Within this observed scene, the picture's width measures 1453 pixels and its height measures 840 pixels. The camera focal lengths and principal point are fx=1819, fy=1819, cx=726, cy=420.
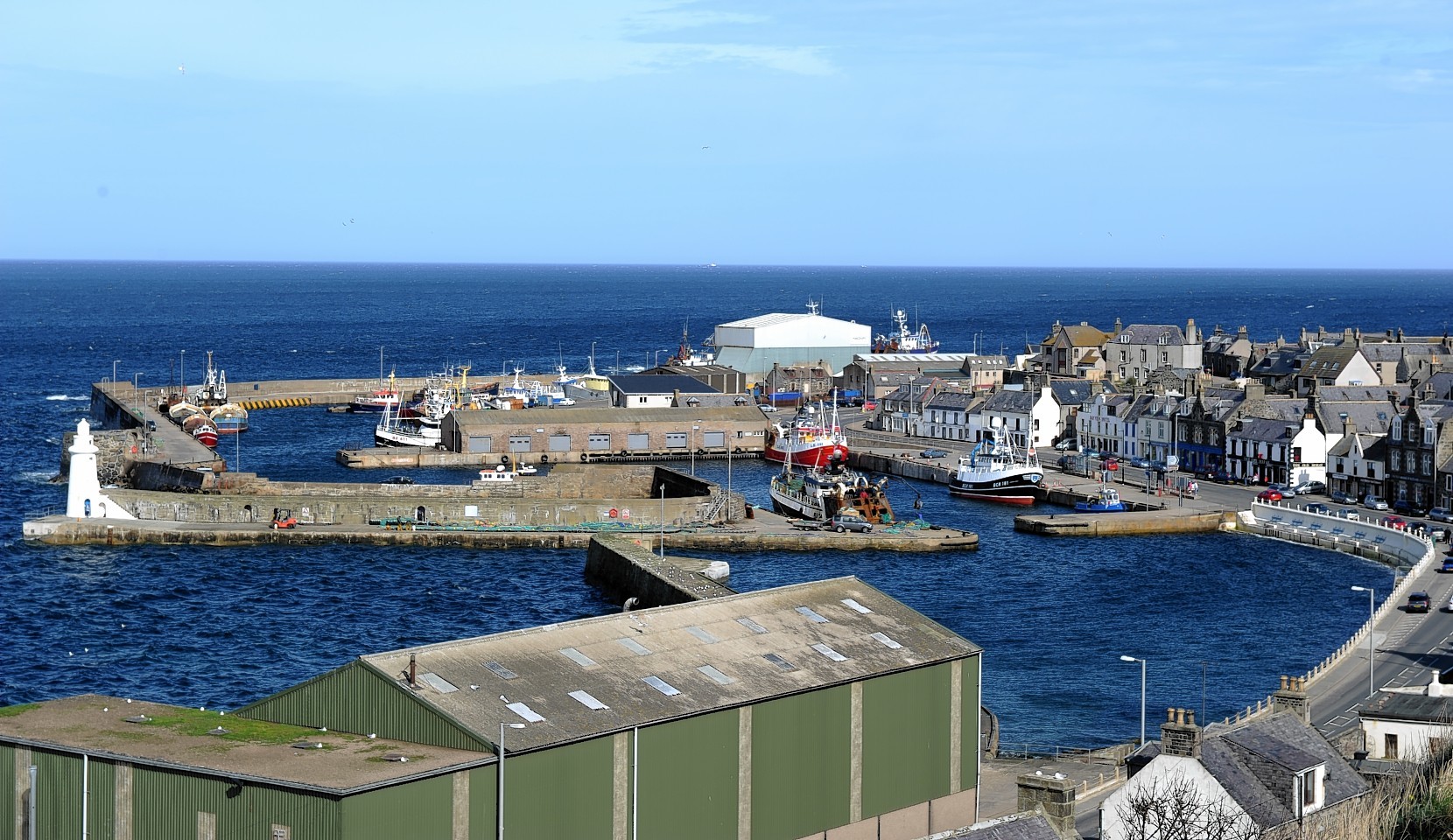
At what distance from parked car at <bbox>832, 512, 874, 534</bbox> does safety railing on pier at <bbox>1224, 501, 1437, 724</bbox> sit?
15494 millimetres

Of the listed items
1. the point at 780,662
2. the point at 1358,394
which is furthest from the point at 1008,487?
the point at 780,662

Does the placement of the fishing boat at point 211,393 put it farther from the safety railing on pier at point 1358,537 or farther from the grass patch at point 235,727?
the grass patch at point 235,727

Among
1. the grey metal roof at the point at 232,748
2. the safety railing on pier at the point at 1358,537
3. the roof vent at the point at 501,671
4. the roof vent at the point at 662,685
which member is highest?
the roof vent at the point at 501,671

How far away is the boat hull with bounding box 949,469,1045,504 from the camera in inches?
3349

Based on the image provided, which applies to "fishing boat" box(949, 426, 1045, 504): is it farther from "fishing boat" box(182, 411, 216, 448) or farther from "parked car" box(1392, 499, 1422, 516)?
"fishing boat" box(182, 411, 216, 448)

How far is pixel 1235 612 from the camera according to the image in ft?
192

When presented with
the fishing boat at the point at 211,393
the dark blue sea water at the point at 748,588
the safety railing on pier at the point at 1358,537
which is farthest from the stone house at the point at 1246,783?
the fishing boat at the point at 211,393

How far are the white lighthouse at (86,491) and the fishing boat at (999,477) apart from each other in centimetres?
3808

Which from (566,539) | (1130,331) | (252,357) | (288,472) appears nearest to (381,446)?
(288,472)

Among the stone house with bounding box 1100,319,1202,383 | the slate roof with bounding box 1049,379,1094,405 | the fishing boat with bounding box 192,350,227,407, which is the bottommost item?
the fishing boat with bounding box 192,350,227,407

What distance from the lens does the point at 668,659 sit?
32219 mm

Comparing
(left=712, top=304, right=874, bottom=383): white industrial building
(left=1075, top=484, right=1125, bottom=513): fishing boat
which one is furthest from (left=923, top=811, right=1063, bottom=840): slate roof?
(left=712, top=304, right=874, bottom=383): white industrial building

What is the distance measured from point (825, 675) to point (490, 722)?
7.10m

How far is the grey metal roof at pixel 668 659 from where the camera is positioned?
95.9 feet
